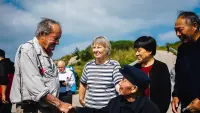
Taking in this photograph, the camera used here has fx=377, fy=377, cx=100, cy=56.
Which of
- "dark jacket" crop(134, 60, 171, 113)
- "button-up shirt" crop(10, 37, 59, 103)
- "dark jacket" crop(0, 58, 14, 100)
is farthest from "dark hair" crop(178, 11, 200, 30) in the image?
"dark jacket" crop(0, 58, 14, 100)

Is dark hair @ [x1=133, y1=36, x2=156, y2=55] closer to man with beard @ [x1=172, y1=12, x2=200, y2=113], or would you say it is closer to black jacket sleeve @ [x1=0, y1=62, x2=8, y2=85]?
man with beard @ [x1=172, y1=12, x2=200, y2=113]

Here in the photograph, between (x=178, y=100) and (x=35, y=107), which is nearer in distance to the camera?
(x=35, y=107)

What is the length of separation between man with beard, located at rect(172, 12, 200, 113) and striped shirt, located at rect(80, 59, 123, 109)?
1.01 m

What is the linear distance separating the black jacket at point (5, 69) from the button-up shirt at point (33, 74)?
3295 millimetres

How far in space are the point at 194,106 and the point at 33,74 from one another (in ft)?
6.46

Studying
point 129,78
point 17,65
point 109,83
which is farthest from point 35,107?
point 109,83

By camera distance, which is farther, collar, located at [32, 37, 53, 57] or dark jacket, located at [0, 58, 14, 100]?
dark jacket, located at [0, 58, 14, 100]

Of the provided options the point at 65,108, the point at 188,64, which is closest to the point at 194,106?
the point at 188,64

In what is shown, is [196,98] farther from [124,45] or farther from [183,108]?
[124,45]

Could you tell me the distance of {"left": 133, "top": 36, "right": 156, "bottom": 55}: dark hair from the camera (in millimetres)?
5641

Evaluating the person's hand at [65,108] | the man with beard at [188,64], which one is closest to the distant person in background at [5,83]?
the person's hand at [65,108]

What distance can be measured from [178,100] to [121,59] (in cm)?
2201

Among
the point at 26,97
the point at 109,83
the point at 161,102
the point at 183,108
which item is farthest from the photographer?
the point at 109,83

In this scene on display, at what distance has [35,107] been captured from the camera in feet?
13.9
